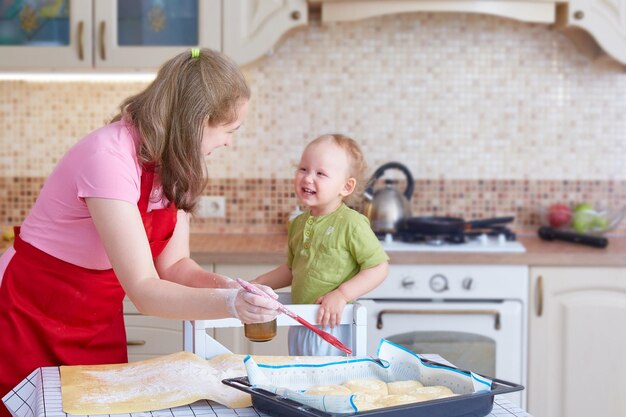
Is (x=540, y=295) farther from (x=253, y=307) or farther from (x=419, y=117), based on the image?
(x=253, y=307)

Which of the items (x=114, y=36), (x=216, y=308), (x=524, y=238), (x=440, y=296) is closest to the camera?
(x=216, y=308)

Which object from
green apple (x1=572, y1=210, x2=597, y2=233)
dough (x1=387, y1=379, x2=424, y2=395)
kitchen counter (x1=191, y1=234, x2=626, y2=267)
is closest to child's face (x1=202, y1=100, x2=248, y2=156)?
dough (x1=387, y1=379, x2=424, y2=395)

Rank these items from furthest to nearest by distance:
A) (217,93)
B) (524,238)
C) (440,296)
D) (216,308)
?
(524,238)
(440,296)
(217,93)
(216,308)

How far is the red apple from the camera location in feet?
10.8

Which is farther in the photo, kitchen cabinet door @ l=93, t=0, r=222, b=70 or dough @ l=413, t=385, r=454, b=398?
kitchen cabinet door @ l=93, t=0, r=222, b=70

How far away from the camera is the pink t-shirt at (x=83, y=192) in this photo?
1651 mm

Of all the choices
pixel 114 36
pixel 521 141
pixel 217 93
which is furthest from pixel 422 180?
pixel 217 93

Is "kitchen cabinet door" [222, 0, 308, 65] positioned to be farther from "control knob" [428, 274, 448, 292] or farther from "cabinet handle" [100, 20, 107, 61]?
"control knob" [428, 274, 448, 292]

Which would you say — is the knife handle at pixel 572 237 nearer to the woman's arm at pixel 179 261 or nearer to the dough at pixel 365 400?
the woman's arm at pixel 179 261

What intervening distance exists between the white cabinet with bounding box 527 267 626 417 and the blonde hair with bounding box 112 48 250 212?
1.45 meters

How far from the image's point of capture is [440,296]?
286 centimetres

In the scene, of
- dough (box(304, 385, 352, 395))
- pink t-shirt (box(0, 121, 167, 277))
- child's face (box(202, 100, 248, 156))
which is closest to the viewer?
dough (box(304, 385, 352, 395))

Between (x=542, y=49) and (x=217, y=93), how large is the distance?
76.5 inches

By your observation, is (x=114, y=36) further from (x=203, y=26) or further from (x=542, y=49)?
(x=542, y=49)
